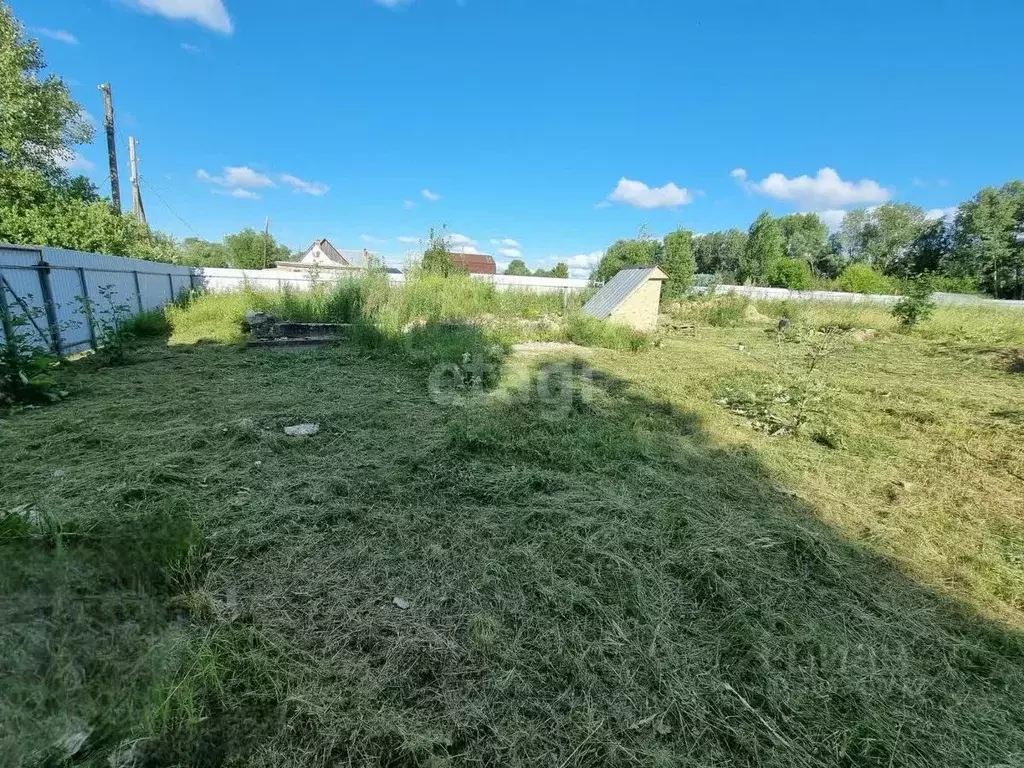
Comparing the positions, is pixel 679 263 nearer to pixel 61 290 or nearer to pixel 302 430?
pixel 302 430

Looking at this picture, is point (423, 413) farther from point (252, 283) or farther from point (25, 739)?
point (252, 283)

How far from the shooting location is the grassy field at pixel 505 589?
1.31 metres

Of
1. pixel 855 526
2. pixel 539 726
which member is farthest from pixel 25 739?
pixel 855 526

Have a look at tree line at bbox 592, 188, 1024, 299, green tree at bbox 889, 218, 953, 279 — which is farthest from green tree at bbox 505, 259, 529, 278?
green tree at bbox 889, 218, 953, 279

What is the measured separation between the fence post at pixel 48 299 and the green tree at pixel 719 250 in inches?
1581

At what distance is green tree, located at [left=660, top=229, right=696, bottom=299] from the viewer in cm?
1567

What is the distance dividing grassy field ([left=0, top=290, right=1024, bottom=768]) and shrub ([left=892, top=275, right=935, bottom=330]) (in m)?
9.64

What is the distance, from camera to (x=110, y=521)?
210cm

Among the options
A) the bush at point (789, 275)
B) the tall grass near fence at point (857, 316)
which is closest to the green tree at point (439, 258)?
the tall grass near fence at point (857, 316)

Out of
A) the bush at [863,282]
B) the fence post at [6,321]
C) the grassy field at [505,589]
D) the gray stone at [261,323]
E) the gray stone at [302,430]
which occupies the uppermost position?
the bush at [863,282]

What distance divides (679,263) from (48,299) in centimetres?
1661

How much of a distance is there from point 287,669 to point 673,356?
782 centimetres

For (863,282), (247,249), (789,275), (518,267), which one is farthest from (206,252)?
(863,282)

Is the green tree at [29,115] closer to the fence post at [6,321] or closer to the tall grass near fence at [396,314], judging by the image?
the tall grass near fence at [396,314]
